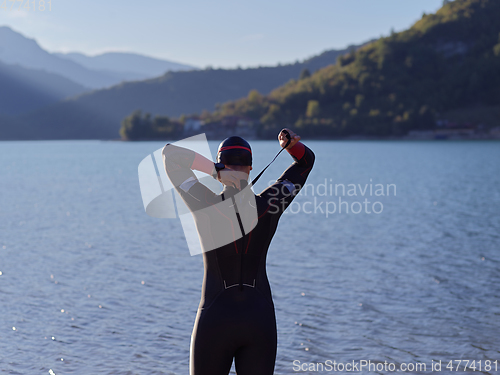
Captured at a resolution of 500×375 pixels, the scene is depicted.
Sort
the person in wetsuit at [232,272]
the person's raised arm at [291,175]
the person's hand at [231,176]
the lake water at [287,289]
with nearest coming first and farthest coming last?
1. the person's hand at [231,176]
2. the person in wetsuit at [232,272]
3. the person's raised arm at [291,175]
4. the lake water at [287,289]

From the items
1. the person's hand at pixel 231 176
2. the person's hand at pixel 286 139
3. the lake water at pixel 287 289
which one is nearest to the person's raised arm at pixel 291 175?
the person's hand at pixel 286 139

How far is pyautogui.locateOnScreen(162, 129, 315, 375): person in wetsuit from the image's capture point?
11.8 ft

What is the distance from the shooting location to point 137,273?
618 inches

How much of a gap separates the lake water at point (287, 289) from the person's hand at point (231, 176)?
20.5 feet

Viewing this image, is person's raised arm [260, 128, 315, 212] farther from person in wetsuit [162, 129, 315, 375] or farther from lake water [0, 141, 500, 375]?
lake water [0, 141, 500, 375]

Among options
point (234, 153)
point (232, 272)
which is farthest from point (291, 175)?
point (232, 272)

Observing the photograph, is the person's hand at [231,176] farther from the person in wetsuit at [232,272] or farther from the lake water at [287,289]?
the lake water at [287,289]

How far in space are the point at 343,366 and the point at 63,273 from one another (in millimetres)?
10119

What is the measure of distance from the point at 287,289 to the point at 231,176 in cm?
1073

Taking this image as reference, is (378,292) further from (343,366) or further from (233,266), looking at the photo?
(233,266)

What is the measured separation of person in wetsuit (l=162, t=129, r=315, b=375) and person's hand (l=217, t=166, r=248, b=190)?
0.05 ft

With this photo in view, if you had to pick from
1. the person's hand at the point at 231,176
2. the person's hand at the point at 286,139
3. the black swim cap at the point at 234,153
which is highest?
the person's hand at the point at 286,139

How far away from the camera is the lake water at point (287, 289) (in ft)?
31.2

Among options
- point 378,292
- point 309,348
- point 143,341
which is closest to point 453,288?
point 378,292
